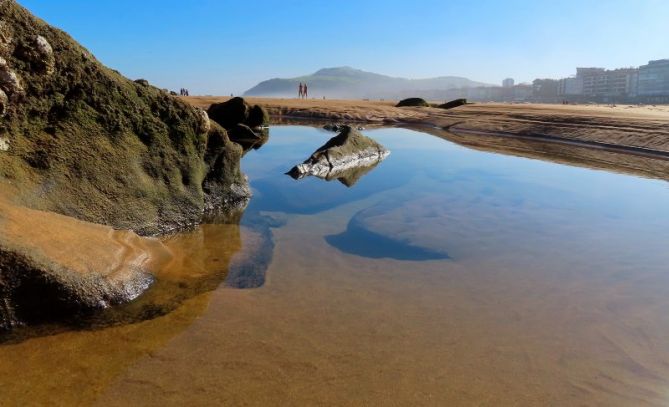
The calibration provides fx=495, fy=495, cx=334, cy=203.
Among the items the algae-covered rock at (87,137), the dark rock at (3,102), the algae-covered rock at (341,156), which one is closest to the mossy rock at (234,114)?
the algae-covered rock at (341,156)

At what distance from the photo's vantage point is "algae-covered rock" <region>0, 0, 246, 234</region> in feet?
15.5

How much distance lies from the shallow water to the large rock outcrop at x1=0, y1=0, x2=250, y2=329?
35cm

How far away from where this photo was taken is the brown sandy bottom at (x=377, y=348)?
2.96 metres

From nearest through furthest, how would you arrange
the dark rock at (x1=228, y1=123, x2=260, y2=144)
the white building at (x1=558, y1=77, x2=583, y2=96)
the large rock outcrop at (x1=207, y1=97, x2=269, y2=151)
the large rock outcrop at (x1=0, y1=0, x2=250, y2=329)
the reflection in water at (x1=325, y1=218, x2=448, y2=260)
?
1. the large rock outcrop at (x1=0, y1=0, x2=250, y2=329)
2. the reflection in water at (x1=325, y1=218, x2=448, y2=260)
3. the dark rock at (x1=228, y1=123, x2=260, y2=144)
4. the large rock outcrop at (x1=207, y1=97, x2=269, y2=151)
5. the white building at (x1=558, y1=77, x2=583, y2=96)

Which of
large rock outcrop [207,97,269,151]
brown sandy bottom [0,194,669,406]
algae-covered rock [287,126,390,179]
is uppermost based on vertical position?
large rock outcrop [207,97,269,151]

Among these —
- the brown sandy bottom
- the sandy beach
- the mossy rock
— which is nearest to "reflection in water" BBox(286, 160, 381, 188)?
the brown sandy bottom

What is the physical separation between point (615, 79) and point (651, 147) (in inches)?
4377

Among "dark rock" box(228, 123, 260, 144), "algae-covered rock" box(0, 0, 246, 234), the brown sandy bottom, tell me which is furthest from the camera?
"dark rock" box(228, 123, 260, 144)

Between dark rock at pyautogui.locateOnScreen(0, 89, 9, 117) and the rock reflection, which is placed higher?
dark rock at pyautogui.locateOnScreen(0, 89, 9, 117)

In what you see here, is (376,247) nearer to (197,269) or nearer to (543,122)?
(197,269)

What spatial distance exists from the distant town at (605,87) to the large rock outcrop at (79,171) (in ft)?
283

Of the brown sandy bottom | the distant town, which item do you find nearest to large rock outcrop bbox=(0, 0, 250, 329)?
the brown sandy bottom

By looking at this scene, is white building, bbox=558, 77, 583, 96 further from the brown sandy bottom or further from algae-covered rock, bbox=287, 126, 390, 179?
the brown sandy bottom

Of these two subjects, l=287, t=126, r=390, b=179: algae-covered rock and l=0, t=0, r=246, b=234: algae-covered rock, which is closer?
l=0, t=0, r=246, b=234: algae-covered rock
